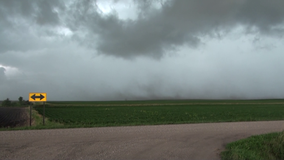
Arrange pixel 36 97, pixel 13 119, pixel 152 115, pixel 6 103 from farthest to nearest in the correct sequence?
pixel 6 103 < pixel 13 119 < pixel 152 115 < pixel 36 97

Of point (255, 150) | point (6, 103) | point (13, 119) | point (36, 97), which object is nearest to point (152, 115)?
point (36, 97)

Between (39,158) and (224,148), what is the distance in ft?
23.2

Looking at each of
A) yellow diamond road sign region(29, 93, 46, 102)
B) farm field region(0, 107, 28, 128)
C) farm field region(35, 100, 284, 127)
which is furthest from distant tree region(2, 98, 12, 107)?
yellow diamond road sign region(29, 93, 46, 102)

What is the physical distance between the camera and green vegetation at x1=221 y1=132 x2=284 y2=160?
7947 millimetres

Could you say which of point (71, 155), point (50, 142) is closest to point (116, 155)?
point (71, 155)

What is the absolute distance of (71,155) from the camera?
7758 mm

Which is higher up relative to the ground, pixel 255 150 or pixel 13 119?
pixel 255 150

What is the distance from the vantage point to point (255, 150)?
887 cm

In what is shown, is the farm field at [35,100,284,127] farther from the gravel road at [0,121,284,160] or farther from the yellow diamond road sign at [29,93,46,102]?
the gravel road at [0,121,284,160]

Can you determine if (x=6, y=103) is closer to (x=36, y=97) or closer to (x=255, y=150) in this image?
(x=36, y=97)

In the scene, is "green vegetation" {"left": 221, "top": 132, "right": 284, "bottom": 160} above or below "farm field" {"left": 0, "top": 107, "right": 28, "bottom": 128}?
above

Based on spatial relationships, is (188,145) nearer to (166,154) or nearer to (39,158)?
(166,154)

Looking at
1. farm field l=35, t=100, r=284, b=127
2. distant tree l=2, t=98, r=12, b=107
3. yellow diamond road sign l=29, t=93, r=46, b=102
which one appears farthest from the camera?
distant tree l=2, t=98, r=12, b=107

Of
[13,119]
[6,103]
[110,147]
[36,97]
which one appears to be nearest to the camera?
[110,147]
